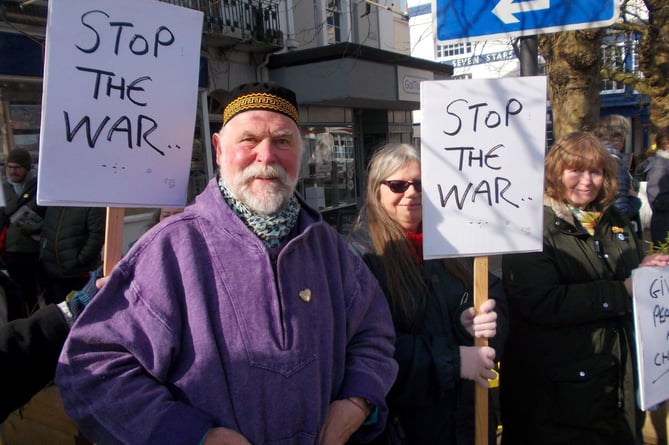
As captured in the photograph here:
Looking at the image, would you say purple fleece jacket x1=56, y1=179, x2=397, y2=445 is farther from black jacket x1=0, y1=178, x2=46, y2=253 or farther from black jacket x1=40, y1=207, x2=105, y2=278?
black jacket x1=0, y1=178, x2=46, y2=253

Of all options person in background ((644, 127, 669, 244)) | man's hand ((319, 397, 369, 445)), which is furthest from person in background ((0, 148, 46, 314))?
person in background ((644, 127, 669, 244))

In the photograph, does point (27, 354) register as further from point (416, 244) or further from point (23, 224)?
point (23, 224)

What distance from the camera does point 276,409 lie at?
1408 millimetres

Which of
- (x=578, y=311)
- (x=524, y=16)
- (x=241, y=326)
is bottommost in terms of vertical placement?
(x=578, y=311)

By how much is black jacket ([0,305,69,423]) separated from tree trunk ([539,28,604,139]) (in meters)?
4.05

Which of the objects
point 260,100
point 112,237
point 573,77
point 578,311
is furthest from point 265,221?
point 573,77

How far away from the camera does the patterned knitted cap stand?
5.32 ft

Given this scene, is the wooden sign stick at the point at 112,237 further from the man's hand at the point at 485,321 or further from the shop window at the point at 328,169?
the shop window at the point at 328,169

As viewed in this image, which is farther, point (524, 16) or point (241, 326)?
point (524, 16)

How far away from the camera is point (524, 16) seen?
2205 millimetres

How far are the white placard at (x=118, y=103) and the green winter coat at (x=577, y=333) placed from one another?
1503 millimetres

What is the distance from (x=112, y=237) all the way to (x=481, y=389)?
Result: 137 centimetres

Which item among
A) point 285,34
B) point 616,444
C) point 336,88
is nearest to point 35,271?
point 616,444

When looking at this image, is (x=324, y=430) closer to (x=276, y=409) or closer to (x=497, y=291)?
(x=276, y=409)
